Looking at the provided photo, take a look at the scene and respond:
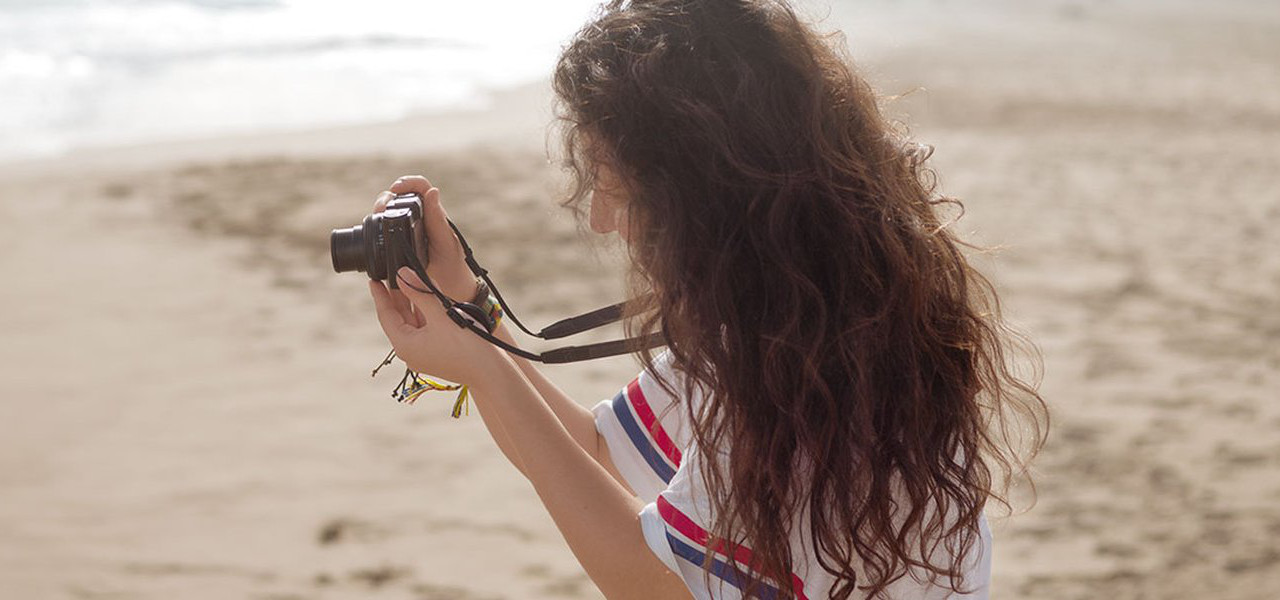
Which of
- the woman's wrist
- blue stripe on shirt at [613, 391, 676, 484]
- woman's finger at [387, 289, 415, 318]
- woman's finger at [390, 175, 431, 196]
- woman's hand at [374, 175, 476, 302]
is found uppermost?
woman's finger at [390, 175, 431, 196]

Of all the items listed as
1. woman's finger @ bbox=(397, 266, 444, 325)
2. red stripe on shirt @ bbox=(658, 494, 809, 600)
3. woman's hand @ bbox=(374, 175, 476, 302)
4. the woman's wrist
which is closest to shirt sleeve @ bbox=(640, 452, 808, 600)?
red stripe on shirt @ bbox=(658, 494, 809, 600)

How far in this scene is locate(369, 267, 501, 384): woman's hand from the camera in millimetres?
1499

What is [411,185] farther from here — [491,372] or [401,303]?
[491,372]

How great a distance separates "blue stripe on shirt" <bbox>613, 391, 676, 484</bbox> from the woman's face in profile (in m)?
0.38

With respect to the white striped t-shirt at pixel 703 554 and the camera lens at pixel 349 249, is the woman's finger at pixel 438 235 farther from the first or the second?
the white striped t-shirt at pixel 703 554

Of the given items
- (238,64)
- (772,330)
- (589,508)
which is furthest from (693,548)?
(238,64)

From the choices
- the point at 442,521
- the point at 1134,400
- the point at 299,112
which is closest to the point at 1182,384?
the point at 1134,400

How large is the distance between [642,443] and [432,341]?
439 mm

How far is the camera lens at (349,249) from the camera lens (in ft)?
5.38

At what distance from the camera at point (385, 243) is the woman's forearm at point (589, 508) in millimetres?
263

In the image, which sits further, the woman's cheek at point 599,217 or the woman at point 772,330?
the woman's cheek at point 599,217

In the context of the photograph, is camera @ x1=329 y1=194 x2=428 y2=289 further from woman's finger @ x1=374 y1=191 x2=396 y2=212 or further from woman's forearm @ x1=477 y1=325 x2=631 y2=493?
woman's forearm @ x1=477 y1=325 x2=631 y2=493

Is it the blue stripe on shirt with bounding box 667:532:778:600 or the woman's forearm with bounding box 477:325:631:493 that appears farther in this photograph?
the woman's forearm with bounding box 477:325:631:493

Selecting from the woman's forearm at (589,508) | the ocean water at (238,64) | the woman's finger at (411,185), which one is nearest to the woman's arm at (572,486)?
the woman's forearm at (589,508)
